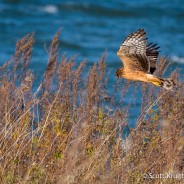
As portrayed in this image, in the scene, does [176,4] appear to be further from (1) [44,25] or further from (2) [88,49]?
(2) [88,49]

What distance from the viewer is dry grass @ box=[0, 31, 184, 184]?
596cm

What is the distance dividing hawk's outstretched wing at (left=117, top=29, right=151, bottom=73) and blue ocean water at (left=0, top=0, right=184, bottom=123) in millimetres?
8290

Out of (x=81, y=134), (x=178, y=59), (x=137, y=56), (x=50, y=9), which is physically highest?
(x=137, y=56)

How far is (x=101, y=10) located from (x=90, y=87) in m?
15.9

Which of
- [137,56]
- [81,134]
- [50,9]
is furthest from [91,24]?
[81,134]

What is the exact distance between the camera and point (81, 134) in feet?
20.2

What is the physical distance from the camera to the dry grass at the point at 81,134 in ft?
19.5

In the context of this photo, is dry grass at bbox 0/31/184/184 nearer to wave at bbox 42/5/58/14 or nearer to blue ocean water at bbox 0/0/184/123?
blue ocean water at bbox 0/0/184/123

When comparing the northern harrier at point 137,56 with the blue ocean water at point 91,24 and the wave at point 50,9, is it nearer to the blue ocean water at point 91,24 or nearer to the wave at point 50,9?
the blue ocean water at point 91,24

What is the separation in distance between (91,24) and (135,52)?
13.9 meters

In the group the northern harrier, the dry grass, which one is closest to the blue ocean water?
the northern harrier

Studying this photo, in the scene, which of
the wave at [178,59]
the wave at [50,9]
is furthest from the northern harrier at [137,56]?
the wave at [50,9]

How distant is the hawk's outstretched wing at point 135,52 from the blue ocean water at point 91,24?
8.29 m

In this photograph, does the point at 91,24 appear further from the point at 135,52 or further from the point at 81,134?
the point at 81,134
